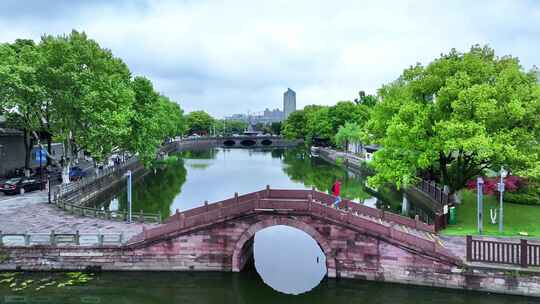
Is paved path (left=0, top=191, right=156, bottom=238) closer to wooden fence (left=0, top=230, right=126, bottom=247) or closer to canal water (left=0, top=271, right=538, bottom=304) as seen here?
wooden fence (left=0, top=230, right=126, bottom=247)

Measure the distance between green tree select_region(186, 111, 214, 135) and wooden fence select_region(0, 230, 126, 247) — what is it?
153 meters

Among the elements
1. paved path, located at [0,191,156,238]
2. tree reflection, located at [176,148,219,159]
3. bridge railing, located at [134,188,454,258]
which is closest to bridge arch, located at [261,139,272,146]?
tree reflection, located at [176,148,219,159]

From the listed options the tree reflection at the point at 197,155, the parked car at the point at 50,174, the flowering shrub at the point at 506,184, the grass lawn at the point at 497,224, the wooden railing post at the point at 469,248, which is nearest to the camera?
the wooden railing post at the point at 469,248

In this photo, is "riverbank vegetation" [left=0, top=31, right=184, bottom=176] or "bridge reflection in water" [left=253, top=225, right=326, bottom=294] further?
"riverbank vegetation" [left=0, top=31, right=184, bottom=176]

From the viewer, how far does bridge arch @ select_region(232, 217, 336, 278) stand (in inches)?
883

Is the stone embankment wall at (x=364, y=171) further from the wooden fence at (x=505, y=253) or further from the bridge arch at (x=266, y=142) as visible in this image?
the bridge arch at (x=266, y=142)

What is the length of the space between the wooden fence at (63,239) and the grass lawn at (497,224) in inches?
780

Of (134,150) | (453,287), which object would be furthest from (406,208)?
(134,150)

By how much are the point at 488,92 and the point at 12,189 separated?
40573mm

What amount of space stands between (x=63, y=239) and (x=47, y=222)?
543 centimetres

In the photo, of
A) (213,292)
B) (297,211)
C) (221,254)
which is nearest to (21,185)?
(221,254)

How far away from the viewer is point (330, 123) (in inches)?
4218

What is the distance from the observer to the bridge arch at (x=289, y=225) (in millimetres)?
22438

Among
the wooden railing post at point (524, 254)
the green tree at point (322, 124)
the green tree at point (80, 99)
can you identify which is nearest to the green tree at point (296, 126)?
the green tree at point (322, 124)
